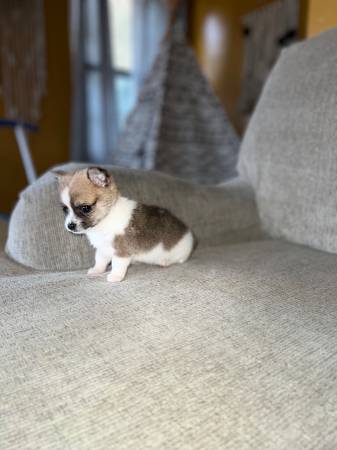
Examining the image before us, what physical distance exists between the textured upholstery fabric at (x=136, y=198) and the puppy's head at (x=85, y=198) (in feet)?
0.29

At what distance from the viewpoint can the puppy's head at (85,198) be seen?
2.79ft

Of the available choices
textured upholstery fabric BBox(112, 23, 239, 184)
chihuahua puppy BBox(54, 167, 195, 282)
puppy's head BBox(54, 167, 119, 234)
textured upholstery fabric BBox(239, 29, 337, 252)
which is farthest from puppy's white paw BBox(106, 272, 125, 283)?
textured upholstery fabric BBox(112, 23, 239, 184)

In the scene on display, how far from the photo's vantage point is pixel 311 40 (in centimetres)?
120

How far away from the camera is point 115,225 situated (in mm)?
904

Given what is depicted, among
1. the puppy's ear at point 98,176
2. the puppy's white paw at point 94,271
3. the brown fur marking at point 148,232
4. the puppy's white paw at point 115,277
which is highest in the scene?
the puppy's ear at point 98,176

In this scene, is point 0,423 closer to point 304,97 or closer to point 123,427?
point 123,427

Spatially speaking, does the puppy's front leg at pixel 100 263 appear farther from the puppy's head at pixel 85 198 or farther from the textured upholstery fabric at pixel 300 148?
the textured upholstery fabric at pixel 300 148

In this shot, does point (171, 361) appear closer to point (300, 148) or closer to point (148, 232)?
point (148, 232)

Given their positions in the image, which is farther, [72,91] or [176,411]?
[72,91]

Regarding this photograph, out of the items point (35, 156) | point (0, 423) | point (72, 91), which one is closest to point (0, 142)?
point (35, 156)

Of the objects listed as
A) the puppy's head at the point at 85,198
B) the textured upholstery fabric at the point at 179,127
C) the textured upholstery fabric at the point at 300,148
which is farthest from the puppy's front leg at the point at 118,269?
the textured upholstery fabric at the point at 179,127

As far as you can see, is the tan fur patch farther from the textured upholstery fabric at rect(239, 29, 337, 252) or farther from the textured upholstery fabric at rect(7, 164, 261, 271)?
the textured upholstery fabric at rect(239, 29, 337, 252)

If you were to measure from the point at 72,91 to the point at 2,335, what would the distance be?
115 inches

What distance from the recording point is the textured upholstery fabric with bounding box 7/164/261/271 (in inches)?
36.7
